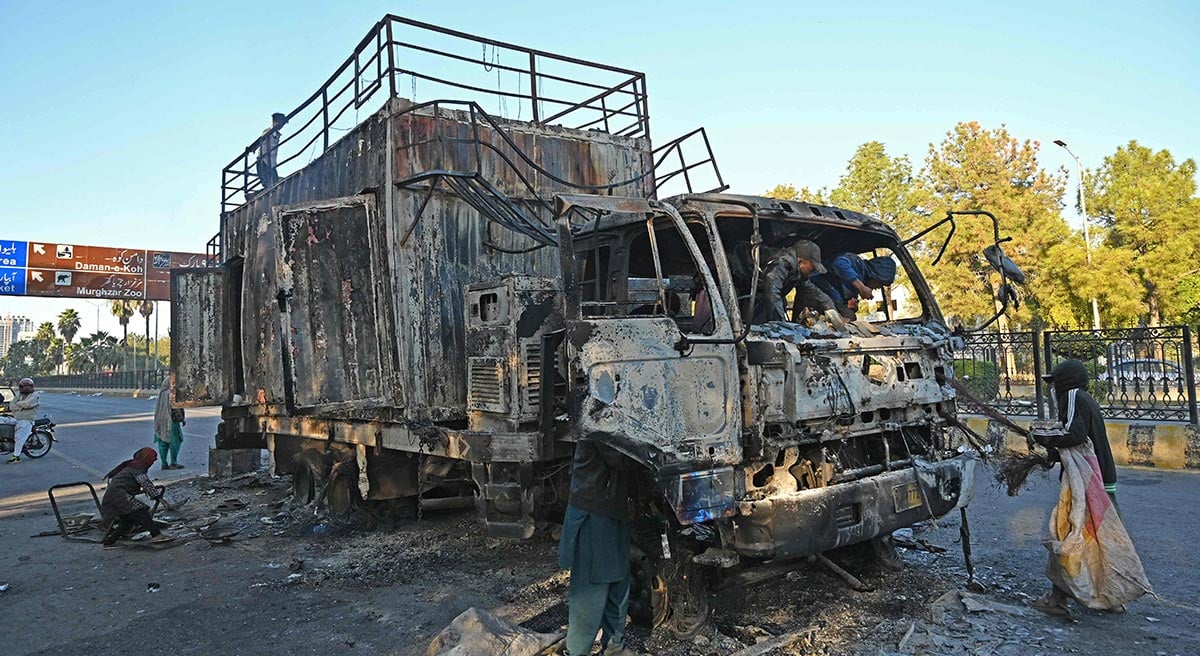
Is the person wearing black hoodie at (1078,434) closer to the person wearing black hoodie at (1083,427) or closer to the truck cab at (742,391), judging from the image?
the person wearing black hoodie at (1083,427)

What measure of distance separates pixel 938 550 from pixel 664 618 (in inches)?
96.0

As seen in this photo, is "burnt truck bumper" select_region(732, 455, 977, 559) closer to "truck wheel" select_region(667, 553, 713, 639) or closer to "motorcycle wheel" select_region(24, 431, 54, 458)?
"truck wheel" select_region(667, 553, 713, 639)

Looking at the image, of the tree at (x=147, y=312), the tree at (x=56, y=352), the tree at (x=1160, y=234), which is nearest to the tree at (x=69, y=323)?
the tree at (x=56, y=352)

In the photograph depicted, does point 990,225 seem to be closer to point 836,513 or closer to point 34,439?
point 836,513

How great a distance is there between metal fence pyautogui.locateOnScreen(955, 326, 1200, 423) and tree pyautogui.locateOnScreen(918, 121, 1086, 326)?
33.1ft

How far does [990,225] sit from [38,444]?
75.7ft

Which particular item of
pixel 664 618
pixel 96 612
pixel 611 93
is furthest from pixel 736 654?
pixel 611 93

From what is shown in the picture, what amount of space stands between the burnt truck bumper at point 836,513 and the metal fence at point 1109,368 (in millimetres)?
5188

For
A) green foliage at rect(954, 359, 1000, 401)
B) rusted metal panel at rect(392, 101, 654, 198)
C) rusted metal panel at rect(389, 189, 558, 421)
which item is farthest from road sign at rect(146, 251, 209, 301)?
green foliage at rect(954, 359, 1000, 401)

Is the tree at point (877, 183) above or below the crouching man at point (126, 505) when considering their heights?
above

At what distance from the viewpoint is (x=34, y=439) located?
44.8 feet

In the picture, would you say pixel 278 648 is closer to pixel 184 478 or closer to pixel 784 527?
pixel 784 527

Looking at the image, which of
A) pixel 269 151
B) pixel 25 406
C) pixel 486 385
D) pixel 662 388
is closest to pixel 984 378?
pixel 486 385

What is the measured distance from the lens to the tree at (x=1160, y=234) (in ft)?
74.2
